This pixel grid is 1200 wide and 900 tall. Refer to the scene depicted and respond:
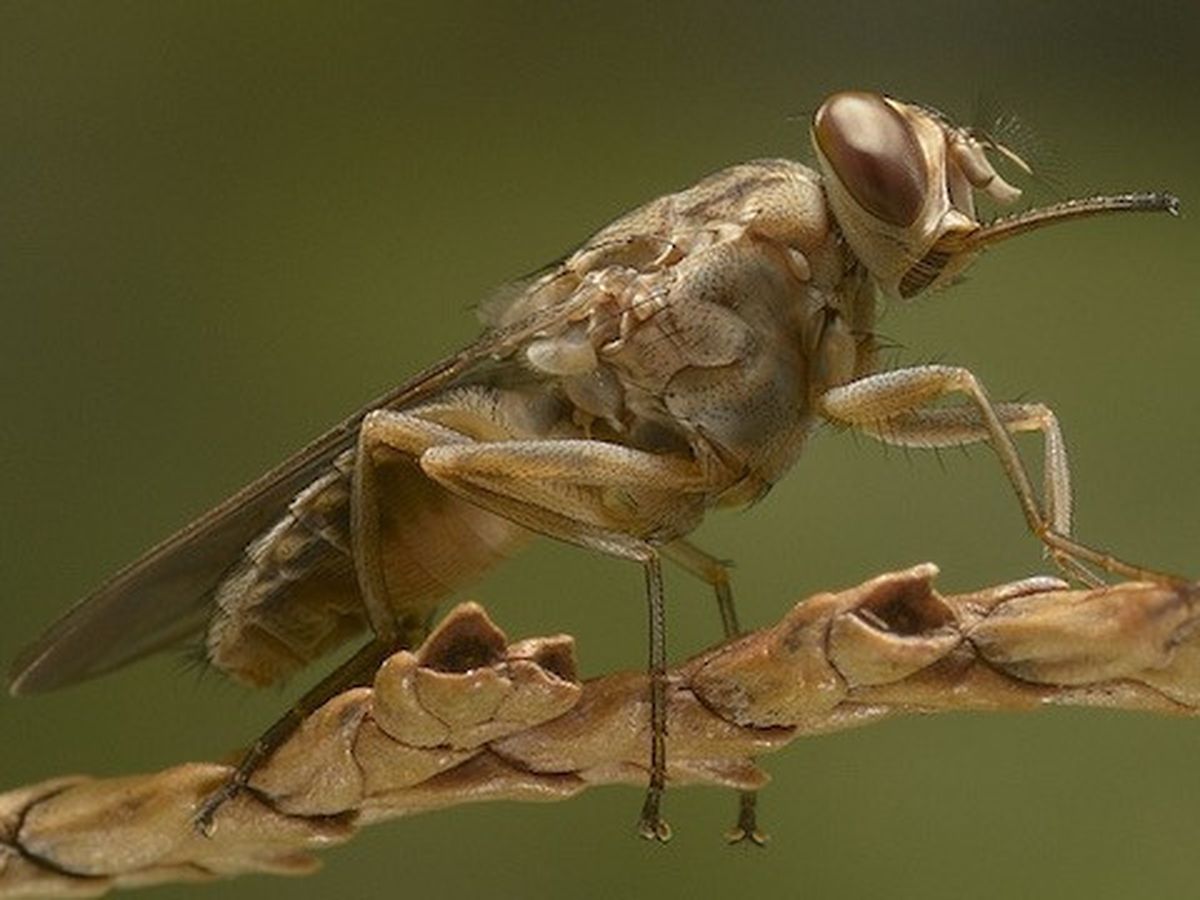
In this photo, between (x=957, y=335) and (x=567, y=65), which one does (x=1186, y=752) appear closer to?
(x=957, y=335)

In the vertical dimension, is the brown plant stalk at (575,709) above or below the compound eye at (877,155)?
below

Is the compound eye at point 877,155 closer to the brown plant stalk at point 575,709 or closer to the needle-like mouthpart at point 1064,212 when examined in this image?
the needle-like mouthpart at point 1064,212

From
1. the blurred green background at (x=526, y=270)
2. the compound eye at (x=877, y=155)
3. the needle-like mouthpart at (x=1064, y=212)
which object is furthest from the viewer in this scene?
the blurred green background at (x=526, y=270)

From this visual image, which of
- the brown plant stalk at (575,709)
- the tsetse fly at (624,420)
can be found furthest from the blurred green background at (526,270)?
the brown plant stalk at (575,709)

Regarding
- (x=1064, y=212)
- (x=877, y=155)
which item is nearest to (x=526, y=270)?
(x=877, y=155)

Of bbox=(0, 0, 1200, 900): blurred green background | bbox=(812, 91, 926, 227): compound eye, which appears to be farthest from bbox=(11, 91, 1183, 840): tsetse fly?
bbox=(0, 0, 1200, 900): blurred green background

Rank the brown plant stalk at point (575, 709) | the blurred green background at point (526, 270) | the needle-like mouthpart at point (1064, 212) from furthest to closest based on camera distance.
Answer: the blurred green background at point (526, 270), the needle-like mouthpart at point (1064, 212), the brown plant stalk at point (575, 709)

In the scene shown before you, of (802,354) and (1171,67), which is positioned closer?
(802,354)

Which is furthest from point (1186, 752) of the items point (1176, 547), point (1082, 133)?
point (1082, 133)
